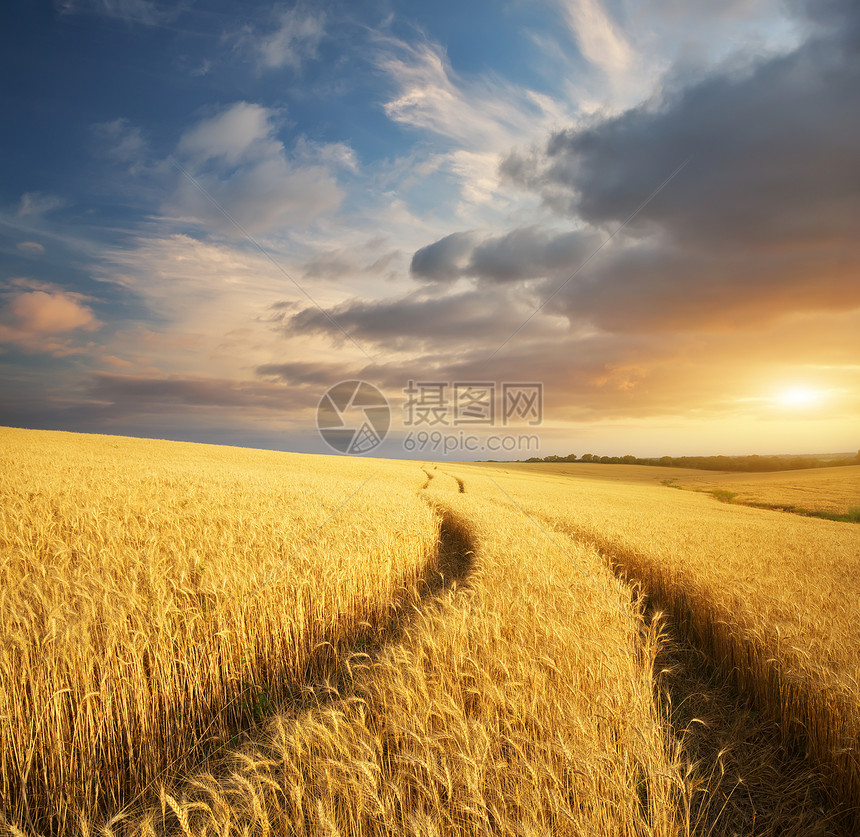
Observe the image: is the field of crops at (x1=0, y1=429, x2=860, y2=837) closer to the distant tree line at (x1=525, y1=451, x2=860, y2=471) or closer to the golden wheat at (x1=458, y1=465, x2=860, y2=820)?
the golden wheat at (x1=458, y1=465, x2=860, y2=820)

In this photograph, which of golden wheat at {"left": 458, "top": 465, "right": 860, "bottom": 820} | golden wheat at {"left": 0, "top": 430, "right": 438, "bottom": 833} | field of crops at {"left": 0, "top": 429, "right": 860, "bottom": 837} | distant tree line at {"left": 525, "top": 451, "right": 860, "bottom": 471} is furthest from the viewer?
distant tree line at {"left": 525, "top": 451, "right": 860, "bottom": 471}

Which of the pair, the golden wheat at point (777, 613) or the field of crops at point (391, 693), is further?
the golden wheat at point (777, 613)

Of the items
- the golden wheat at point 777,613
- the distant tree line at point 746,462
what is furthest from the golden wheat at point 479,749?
the distant tree line at point 746,462

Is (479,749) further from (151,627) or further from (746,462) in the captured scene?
(746,462)

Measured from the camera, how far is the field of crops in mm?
2400

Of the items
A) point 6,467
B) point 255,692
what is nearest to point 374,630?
point 255,692

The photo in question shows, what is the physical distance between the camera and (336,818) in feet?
7.57

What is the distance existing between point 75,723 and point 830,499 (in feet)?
132

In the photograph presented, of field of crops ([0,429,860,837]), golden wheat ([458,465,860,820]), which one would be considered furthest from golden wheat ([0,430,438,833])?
golden wheat ([458,465,860,820])

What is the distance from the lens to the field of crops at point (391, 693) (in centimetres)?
240

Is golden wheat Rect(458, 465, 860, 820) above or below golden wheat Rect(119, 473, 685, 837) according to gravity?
below

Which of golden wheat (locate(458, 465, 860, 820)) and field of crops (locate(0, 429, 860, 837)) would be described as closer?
field of crops (locate(0, 429, 860, 837))

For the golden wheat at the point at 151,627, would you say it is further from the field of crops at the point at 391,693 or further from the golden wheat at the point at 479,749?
the golden wheat at the point at 479,749

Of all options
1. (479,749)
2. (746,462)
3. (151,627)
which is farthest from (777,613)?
(746,462)
